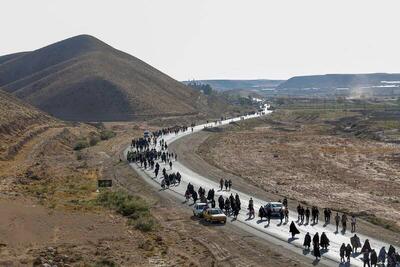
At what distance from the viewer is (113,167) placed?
195 ft

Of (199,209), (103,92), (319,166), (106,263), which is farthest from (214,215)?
(103,92)

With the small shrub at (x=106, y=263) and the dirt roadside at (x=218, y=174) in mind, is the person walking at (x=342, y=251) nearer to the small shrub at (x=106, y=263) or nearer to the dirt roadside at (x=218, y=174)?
the dirt roadside at (x=218, y=174)

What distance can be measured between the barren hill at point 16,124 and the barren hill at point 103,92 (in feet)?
160

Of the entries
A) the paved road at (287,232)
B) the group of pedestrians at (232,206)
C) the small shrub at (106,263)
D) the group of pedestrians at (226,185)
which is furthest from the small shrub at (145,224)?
the group of pedestrians at (226,185)

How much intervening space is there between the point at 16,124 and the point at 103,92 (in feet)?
269

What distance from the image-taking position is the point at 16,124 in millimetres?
75000

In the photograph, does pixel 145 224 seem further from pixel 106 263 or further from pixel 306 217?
pixel 306 217

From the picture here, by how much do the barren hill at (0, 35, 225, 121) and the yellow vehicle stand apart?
106284 mm

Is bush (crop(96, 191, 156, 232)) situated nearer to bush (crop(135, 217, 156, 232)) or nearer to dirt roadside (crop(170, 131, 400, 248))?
bush (crop(135, 217, 156, 232))

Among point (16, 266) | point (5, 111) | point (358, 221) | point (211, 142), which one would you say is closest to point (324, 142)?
point (211, 142)

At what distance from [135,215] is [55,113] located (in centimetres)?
11783

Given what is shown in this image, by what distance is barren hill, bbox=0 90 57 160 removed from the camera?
63281mm

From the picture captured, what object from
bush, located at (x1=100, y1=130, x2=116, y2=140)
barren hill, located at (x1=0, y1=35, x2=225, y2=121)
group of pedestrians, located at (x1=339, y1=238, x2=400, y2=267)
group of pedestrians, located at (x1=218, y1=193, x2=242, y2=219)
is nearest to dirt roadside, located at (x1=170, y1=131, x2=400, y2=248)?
group of pedestrians, located at (x1=218, y1=193, x2=242, y2=219)

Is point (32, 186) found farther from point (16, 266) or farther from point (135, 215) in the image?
point (16, 266)
